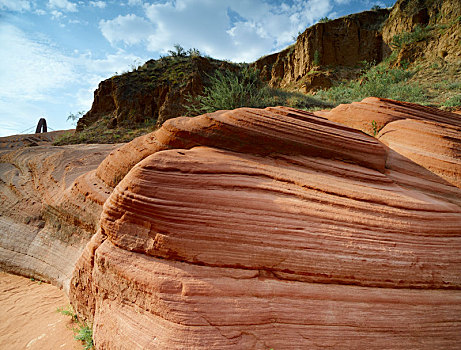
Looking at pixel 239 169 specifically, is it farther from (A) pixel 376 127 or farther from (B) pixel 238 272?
(A) pixel 376 127

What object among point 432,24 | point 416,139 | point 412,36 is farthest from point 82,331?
point 432,24

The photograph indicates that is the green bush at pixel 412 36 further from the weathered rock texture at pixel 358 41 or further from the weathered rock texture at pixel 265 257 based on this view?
the weathered rock texture at pixel 265 257

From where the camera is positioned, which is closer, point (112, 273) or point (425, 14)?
point (112, 273)

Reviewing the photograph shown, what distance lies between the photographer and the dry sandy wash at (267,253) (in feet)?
6.86

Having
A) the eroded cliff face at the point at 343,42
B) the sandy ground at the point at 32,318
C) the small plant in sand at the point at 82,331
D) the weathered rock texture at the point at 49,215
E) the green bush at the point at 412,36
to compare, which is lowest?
the sandy ground at the point at 32,318

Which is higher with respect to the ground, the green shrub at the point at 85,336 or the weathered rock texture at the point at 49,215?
the weathered rock texture at the point at 49,215

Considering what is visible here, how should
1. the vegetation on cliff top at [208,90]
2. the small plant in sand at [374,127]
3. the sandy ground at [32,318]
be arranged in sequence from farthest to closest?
the vegetation on cliff top at [208,90] < the small plant in sand at [374,127] < the sandy ground at [32,318]

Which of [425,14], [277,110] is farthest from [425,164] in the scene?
[425,14]

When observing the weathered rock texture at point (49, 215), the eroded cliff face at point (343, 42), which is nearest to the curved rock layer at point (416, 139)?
the weathered rock texture at point (49, 215)

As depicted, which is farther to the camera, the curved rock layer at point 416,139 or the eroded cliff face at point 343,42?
the eroded cliff face at point 343,42

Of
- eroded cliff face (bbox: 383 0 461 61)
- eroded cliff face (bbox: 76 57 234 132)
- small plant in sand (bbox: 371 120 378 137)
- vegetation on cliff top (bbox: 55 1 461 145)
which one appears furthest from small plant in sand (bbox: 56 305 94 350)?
eroded cliff face (bbox: 383 0 461 61)

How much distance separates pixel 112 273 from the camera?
2535 millimetres

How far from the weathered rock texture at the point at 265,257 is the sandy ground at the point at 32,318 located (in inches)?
13.4

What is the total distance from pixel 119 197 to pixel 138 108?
35.8 feet
